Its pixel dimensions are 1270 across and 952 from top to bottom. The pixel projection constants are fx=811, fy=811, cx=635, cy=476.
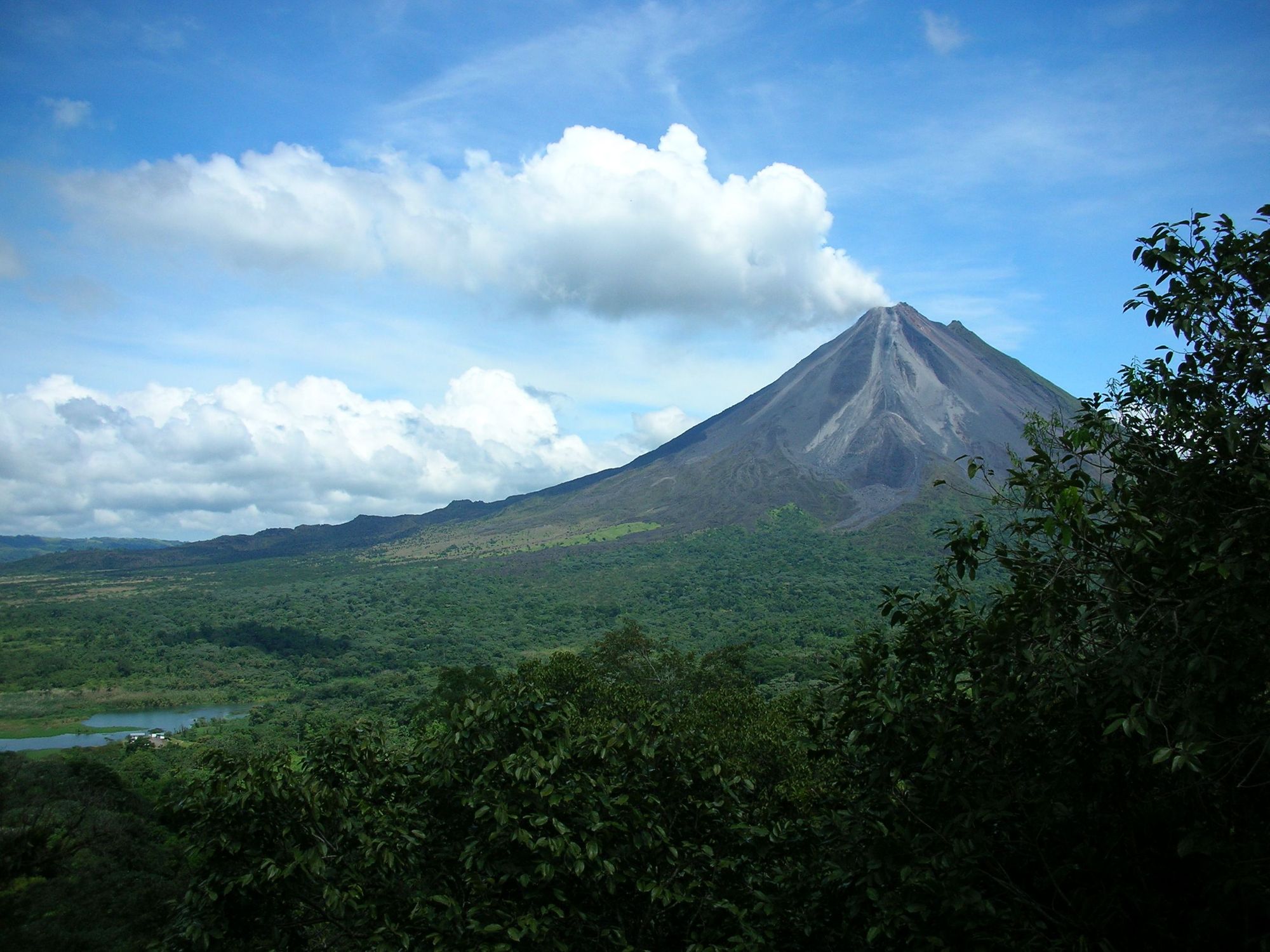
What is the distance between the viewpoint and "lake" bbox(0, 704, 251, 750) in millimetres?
44375

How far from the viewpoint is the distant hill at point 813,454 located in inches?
3900

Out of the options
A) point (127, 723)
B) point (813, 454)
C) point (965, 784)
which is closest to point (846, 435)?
point (813, 454)

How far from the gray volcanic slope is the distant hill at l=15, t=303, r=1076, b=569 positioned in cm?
19

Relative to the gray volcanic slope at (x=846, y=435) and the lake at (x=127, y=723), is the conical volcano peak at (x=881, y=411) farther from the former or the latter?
the lake at (x=127, y=723)

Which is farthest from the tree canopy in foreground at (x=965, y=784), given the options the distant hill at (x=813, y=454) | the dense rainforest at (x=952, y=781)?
the distant hill at (x=813, y=454)

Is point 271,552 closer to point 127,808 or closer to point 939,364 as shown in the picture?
point 939,364

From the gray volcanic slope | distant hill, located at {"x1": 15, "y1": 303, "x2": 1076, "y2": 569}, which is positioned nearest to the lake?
distant hill, located at {"x1": 15, "y1": 303, "x2": 1076, "y2": 569}

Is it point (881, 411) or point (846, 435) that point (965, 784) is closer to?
point (846, 435)

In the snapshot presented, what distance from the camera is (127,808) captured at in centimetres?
1981

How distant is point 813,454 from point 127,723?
80097mm

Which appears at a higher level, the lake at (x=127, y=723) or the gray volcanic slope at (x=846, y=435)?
the gray volcanic slope at (x=846, y=435)

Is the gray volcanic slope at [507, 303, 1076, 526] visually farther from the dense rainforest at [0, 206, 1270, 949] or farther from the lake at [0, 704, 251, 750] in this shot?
the dense rainforest at [0, 206, 1270, 949]

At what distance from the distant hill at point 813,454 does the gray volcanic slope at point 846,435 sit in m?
0.19

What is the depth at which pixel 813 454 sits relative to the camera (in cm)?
10625
